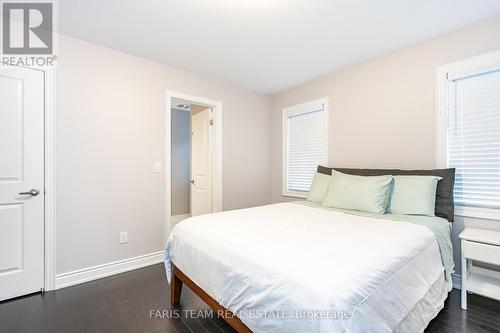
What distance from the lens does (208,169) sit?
355 centimetres

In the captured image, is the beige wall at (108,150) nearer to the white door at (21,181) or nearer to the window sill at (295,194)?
the white door at (21,181)

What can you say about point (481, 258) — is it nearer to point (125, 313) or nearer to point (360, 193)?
point (360, 193)

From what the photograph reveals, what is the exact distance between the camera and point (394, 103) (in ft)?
8.59

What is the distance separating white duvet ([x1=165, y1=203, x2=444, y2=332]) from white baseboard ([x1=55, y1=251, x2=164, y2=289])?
108 cm

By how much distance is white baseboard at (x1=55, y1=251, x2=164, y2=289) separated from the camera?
223cm

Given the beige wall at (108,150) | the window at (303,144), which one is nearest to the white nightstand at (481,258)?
the window at (303,144)

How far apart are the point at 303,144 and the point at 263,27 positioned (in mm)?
1915

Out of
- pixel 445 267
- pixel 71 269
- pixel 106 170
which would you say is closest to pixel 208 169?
pixel 106 170

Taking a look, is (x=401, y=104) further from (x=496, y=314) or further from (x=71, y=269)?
(x=71, y=269)

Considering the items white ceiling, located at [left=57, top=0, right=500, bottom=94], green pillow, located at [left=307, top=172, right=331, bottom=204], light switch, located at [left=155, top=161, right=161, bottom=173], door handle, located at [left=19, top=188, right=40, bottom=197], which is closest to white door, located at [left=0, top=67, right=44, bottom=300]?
door handle, located at [left=19, top=188, right=40, bottom=197]

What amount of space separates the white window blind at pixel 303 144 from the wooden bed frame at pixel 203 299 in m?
2.33

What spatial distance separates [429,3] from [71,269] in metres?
3.94

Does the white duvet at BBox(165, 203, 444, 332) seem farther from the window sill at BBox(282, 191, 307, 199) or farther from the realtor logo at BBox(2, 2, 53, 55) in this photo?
the realtor logo at BBox(2, 2, 53, 55)

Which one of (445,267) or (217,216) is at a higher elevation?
(217,216)
